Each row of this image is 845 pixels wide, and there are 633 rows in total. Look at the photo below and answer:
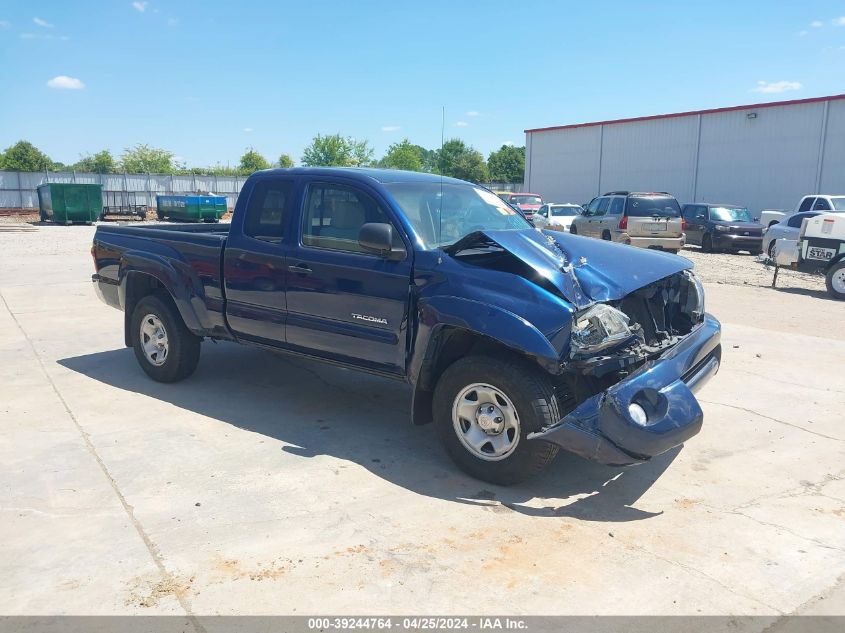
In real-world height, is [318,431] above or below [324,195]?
below

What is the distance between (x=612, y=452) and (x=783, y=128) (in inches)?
1373

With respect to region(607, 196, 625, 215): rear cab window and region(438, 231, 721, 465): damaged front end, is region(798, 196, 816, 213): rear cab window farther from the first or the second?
region(438, 231, 721, 465): damaged front end

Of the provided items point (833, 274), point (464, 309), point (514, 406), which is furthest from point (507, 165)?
point (514, 406)

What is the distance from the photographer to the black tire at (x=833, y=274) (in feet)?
42.1

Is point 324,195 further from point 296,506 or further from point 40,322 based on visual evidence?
point 40,322

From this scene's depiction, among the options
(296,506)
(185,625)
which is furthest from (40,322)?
(185,625)

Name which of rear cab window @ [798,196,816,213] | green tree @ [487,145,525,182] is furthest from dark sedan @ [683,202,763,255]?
green tree @ [487,145,525,182]

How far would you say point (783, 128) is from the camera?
3322 cm

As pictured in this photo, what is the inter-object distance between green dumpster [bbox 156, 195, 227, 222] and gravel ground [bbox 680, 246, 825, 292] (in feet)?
90.4

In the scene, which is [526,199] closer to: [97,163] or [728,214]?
[728,214]

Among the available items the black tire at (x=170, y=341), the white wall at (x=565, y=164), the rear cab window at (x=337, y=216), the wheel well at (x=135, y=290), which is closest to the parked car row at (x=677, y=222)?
the wheel well at (x=135, y=290)

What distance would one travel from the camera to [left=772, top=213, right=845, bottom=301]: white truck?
42.3 feet

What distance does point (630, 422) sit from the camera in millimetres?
3891

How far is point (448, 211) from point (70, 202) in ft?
124
